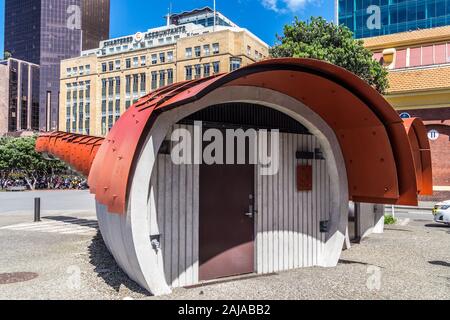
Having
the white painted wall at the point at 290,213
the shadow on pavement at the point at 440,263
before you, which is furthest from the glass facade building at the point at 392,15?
the white painted wall at the point at 290,213

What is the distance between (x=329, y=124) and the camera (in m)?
8.88

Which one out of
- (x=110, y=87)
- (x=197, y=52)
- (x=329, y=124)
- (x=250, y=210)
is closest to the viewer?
(x=250, y=210)

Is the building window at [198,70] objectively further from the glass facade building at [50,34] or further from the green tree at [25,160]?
the glass facade building at [50,34]

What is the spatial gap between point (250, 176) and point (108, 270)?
3395mm

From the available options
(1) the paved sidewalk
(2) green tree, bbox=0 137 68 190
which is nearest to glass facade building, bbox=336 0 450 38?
(2) green tree, bbox=0 137 68 190

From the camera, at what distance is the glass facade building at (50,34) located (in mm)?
130738

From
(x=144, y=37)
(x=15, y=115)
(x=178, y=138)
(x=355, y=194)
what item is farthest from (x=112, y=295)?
(x=15, y=115)

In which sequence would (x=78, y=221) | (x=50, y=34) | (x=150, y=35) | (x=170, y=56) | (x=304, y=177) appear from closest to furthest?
(x=304, y=177) → (x=78, y=221) → (x=170, y=56) → (x=150, y=35) → (x=50, y=34)

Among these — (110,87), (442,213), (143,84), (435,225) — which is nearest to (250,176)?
(442,213)

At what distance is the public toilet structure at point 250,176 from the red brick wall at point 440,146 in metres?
22.1

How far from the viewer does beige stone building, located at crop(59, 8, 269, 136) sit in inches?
3103

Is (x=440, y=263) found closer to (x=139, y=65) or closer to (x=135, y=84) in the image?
(x=135, y=84)

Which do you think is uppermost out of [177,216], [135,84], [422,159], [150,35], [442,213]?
[150,35]
